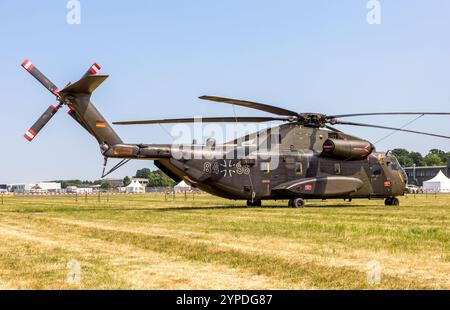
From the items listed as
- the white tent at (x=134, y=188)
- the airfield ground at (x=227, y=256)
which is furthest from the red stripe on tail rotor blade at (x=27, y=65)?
the white tent at (x=134, y=188)

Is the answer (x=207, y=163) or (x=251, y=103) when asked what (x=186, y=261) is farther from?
(x=207, y=163)

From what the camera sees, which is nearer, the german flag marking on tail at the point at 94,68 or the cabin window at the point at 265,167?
the german flag marking on tail at the point at 94,68

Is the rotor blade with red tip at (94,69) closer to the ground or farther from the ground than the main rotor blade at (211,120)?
farther from the ground

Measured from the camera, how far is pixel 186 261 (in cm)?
1107

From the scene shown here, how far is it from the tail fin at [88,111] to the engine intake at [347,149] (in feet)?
41.4

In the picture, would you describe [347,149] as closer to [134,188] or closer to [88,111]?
[88,111]

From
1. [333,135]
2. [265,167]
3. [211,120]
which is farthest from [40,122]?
[333,135]

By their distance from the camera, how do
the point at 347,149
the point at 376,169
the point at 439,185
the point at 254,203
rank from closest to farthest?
the point at 347,149
the point at 254,203
the point at 376,169
the point at 439,185

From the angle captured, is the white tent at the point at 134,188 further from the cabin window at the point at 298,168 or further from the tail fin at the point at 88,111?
the tail fin at the point at 88,111

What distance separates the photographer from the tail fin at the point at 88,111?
25.6 meters

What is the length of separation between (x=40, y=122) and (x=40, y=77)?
7.95 feet

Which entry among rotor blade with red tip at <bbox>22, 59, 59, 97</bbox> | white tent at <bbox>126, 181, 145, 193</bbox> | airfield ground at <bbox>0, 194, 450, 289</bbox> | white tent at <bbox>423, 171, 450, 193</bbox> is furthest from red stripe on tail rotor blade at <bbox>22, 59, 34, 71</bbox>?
white tent at <bbox>126, 181, 145, 193</bbox>

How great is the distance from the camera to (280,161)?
32.5 m
